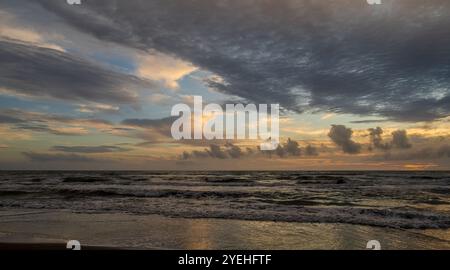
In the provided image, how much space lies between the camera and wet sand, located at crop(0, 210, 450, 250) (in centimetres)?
807

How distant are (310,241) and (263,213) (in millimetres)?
4816

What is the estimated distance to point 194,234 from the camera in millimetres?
9227

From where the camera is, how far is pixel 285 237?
29.5 feet

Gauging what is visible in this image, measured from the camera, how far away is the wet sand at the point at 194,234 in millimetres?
8070
